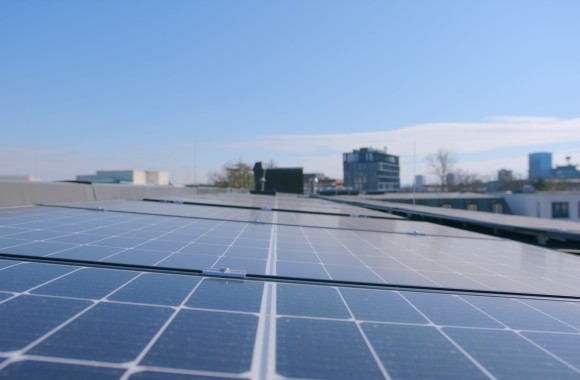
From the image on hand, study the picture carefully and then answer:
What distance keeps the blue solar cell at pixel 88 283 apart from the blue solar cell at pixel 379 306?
2253 mm

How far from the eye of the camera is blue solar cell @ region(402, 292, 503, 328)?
10.6 feet

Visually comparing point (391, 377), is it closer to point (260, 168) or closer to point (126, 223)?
point (126, 223)

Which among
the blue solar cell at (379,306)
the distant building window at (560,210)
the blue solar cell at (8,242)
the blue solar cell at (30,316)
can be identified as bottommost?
the distant building window at (560,210)

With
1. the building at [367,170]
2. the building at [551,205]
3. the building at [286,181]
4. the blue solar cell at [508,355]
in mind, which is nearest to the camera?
the blue solar cell at [508,355]

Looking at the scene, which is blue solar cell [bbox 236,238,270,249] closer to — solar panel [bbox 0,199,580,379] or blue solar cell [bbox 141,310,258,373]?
solar panel [bbox 0,199,580,379]

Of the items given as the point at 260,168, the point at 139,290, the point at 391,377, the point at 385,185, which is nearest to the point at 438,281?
the point at 391,377

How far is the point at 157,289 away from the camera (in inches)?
134

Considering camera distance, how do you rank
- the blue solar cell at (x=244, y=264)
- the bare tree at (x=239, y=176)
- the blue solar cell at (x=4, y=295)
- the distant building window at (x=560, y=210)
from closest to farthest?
1. the blue solar cell at (x=4, y=295)
2. the blue solar cell at (x=244, y=264)
3. the distant building window at (x=560, y=210)
4. the bare tree at (x=239, y=176)

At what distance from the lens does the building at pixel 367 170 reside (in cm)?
13750

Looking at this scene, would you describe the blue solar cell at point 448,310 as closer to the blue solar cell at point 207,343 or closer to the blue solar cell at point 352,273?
the blue solar cell at point 352,273

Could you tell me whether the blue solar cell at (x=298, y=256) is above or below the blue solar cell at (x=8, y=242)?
below

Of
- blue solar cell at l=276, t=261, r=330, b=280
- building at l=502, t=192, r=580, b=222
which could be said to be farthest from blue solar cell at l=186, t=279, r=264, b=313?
building at l=502, t=192, r=580, b=222

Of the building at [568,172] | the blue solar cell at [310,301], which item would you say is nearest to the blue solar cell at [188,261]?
the blue solar cell at [310,301]

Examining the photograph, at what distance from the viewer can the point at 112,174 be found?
197ft
